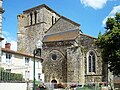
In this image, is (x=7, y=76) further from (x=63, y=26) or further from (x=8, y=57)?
(x=63, y=26)

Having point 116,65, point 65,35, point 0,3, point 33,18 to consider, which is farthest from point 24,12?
point 116,65

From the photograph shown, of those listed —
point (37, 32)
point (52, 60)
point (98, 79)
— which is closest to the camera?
point (98, 79)

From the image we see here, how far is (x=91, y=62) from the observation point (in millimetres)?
48312

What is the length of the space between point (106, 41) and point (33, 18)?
29.7 m

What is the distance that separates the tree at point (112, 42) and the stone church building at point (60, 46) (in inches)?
560

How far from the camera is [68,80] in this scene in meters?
48.0

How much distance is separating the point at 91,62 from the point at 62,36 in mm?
8040

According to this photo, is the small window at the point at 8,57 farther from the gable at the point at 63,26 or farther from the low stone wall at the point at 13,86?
the gable at the point at 63,26

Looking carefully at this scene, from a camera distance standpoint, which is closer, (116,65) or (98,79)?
(116,65)

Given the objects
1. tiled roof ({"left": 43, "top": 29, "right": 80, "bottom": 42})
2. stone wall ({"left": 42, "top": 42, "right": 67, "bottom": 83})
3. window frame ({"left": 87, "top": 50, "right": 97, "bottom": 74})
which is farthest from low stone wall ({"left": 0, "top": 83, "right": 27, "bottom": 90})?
tiled roof ({"left": 43, "top": 29, "right": 80, "bottom": 42})

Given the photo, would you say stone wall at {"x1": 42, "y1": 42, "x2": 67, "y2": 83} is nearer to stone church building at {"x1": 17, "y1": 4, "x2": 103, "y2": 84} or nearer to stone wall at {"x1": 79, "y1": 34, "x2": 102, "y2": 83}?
stone church building at {"x1": 17, "y1": 4, "x2": 103, "y2": 84}

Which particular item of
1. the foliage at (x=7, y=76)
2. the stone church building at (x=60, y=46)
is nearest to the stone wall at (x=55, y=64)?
the stone church building at (x=60, y=46)

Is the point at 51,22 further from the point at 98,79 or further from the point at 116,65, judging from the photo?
the point at 116,65

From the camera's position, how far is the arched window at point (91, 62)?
48.2m
